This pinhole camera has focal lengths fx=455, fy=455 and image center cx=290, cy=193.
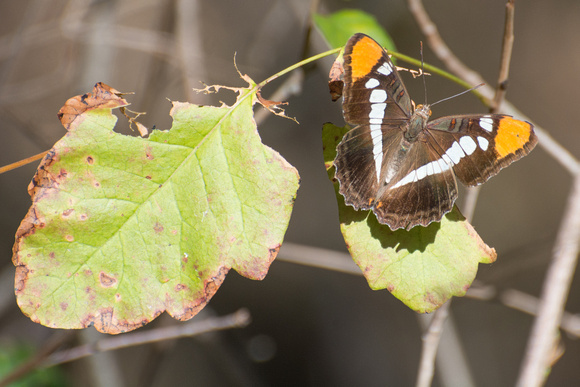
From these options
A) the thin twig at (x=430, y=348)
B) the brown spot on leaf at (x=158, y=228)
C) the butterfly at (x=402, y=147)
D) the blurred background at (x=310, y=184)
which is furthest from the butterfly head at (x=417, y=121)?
the blurred background at (x=310, y=184)

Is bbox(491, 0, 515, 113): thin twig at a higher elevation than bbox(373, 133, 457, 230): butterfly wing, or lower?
higher

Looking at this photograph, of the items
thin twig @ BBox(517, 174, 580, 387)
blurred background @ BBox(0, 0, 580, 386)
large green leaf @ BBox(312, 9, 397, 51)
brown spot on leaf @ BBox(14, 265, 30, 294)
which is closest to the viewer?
brown spot on leaf @ BBox(14, 265, 30, 294)

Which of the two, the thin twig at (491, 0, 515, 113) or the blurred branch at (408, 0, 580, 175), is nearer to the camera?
the thin twig at (491, 0, 515, 113)

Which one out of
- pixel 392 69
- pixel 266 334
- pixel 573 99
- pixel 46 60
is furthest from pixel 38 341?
pixel 573 99

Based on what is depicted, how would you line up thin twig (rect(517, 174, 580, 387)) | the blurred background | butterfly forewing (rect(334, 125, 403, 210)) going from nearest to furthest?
butterfly forewing (rect(334, 125, 403, 210)), thin twig (rect(517, 174, 580, 387)), the blurred background

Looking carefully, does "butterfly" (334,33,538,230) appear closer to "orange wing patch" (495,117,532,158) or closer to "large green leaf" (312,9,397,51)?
"orange wing patch" (495,117,532,158)

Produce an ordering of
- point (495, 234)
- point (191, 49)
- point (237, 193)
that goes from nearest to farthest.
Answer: point (237, 193) → point (191, 49) → point (495, 234)

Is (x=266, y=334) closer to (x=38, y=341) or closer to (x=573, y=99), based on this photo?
(x=38, y=341)

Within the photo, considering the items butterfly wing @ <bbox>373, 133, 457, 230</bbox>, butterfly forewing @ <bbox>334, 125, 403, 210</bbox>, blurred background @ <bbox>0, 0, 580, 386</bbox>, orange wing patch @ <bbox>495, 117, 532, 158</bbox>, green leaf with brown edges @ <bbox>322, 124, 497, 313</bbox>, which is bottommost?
blurred background @ <bbox>0, 0, 580, 386</bbox>

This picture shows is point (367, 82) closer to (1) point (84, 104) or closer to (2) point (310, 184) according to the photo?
(1) point (84, 104)

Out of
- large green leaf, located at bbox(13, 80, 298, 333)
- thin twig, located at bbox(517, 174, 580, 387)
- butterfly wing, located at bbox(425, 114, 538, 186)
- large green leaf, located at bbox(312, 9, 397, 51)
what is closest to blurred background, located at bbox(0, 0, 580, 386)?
large green leaf, located at bbox(312, 9, 397, 51)
